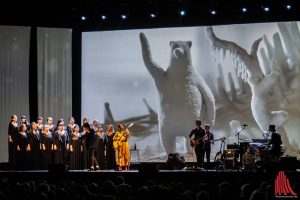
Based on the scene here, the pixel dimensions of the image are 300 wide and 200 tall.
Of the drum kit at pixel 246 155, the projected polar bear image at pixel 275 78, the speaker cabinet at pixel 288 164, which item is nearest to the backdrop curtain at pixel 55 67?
the projected polar bear image at pixel 275 78

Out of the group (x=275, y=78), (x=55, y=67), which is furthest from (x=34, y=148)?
(x=275, y=78)

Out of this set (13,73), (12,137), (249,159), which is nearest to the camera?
(249,159)

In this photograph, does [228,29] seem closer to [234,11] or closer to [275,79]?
[234,11]

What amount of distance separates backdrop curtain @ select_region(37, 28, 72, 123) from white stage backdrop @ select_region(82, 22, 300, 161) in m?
0.56

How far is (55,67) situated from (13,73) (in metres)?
1.45

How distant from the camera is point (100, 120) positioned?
1875 centimetres

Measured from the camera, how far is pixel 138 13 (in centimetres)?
1869

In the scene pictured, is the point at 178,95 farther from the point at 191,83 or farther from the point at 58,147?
the point at 58,147

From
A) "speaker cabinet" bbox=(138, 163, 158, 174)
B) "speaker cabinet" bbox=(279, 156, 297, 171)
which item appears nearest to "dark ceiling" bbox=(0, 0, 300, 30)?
"speaker cabinet" bbox=(279, 156, 297, 171)

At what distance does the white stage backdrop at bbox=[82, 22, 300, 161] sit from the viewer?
1716 cm

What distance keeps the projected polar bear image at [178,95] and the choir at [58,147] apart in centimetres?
214

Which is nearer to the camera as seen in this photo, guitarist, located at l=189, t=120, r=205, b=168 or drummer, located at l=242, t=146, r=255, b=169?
drummer, located at l=242, t=146, r=255, b=169

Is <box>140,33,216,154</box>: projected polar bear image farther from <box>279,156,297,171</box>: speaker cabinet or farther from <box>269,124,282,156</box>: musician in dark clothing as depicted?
<box>279,156,297,171</box>: speaker cabinet

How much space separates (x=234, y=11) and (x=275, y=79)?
8.66 feet
